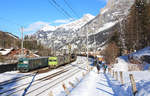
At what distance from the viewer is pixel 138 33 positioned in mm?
48656

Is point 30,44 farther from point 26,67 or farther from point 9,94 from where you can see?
point 9,94

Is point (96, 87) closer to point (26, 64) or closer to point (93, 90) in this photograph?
point (93, 90)

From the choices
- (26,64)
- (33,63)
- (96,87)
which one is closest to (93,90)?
(96,87)

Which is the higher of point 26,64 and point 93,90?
point 26,64

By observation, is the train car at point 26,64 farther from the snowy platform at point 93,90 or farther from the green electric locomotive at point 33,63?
the snowy platform at point 93,90

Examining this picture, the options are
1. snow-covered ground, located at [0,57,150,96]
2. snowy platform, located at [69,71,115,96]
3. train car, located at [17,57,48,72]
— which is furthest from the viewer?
Result: train car, located at [17,57,48,72]

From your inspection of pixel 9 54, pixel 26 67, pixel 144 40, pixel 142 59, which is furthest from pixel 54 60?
pixel 9 54

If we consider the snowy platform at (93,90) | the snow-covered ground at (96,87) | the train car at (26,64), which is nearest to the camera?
the snow-covered ground at (96,87)

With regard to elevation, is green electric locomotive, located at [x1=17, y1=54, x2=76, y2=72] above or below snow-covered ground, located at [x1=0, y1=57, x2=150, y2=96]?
above

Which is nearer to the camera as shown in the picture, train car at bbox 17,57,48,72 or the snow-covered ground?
the snow-covered ground

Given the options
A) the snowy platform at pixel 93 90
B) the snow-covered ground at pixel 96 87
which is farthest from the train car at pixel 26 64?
the snowy platform at pixel 93 90

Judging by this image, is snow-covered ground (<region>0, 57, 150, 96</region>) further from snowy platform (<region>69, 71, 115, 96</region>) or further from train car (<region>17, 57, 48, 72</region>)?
train car (<region>17, 57, 48, 72</region>)

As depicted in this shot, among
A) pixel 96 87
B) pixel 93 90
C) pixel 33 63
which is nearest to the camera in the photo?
pixel 93 90

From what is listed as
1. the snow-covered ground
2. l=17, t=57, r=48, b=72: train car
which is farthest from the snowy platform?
l=17, t=57, r=48, b=72: train car
